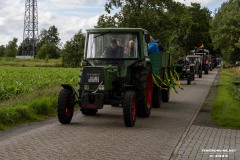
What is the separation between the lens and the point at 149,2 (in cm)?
3859

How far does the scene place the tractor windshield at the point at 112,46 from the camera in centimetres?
1375

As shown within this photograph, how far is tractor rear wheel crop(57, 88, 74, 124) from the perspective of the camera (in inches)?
485

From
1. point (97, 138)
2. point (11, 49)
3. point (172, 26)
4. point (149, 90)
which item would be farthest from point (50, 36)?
point (97, 138)

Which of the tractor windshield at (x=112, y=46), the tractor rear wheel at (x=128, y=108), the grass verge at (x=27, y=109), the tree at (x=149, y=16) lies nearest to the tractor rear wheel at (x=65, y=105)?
the grass verge at (x=27, y=109)

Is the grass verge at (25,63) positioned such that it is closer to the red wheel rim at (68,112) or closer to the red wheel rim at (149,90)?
the red wheel rim at (149,90)

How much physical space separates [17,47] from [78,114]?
122931 mm

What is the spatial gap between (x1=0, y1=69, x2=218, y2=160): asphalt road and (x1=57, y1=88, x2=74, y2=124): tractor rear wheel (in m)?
0.21

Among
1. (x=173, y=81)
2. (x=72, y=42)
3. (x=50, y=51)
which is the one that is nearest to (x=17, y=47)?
(x=50, y=51)

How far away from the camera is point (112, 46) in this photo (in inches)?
544

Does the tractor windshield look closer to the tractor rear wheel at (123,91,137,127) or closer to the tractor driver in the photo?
the tractor driver

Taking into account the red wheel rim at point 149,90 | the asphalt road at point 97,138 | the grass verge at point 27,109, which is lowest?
the asphalt road at point 97,138

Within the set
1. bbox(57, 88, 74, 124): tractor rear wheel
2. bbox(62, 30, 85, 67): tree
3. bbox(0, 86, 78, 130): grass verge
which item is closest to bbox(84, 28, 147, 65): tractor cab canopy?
bbox(57, 88, 74, 124): tractor rear wheel

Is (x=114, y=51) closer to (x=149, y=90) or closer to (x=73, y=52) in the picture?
(x=149, y=90)

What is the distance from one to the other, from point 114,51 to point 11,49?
121 m
